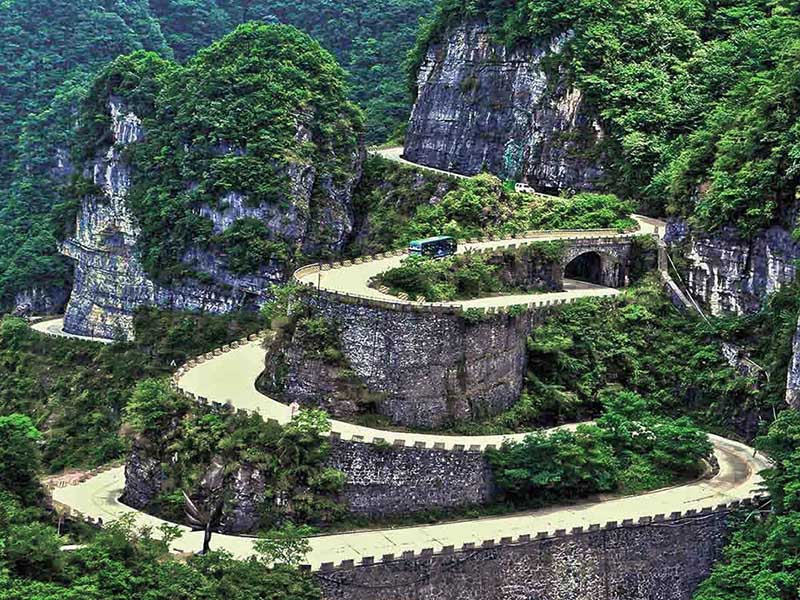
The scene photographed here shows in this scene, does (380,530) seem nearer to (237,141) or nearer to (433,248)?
(433,248)

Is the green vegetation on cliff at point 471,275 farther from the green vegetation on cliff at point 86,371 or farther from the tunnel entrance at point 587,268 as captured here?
the green vegetation on cliff at point 86,371

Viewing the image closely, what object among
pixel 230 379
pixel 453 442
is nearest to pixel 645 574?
pixel 453 442

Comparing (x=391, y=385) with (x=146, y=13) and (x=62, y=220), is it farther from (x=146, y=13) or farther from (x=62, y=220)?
(x=146, y=13)

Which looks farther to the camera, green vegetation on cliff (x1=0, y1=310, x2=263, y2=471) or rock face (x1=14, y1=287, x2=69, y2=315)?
rock face (x1=14, y1=287, x2=69, y2=315)

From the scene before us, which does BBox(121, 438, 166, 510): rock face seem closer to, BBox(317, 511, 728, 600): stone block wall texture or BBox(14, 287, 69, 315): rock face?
BBox(317, 511, 728, 600): stone block wall texture

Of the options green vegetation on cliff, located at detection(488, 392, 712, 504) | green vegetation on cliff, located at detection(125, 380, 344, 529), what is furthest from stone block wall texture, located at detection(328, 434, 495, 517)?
green vegetation on cliff, located at detection(488, 392, 712, 504)

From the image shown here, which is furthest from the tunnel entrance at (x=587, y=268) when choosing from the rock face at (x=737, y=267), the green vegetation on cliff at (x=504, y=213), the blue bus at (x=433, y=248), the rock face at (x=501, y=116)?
the rock face at (x=501, y=116)
